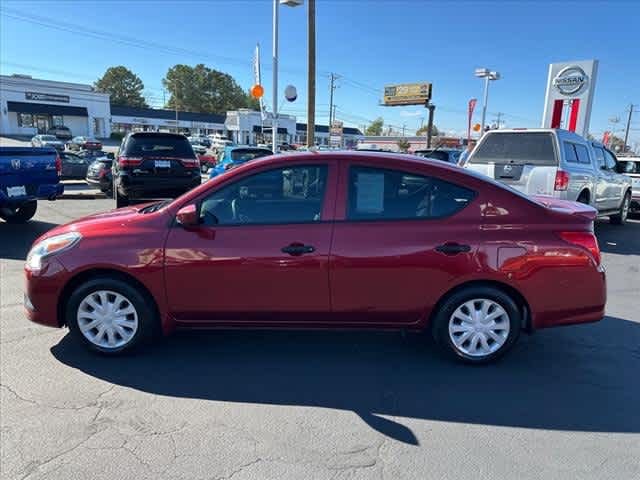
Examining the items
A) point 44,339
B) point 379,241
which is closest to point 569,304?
point 379,241

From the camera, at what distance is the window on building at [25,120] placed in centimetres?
5341

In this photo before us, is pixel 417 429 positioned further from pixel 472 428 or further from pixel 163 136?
pixel 163 136

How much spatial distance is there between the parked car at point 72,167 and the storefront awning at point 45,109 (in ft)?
136

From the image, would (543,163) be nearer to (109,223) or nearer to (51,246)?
(109,223)

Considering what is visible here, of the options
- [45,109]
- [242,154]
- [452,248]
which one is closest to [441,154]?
[242,154]

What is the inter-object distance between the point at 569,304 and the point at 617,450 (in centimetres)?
112

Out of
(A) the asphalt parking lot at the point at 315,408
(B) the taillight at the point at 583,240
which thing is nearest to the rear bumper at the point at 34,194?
(A) the asphalt parking lot at the point at 315,408

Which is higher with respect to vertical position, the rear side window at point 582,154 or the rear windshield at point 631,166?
the rear side window at point 582,154

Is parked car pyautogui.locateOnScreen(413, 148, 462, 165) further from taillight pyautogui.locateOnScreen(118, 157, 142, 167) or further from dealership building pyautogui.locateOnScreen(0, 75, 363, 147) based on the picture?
dealership building pyautogui.locateOnScreen(0, 75, 363, 147)

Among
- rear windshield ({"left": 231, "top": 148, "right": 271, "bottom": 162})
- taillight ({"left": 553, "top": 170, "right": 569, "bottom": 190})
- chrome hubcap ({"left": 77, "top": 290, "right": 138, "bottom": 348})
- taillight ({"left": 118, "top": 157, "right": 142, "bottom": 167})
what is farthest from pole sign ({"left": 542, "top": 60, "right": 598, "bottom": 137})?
chrome hubcap ({"left": 77, "top": 290, "right": 138, "bottom": 348})

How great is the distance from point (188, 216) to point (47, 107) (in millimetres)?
62414

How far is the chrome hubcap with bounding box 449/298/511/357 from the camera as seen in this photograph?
→ 3.46 m

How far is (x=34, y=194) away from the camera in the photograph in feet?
26.5

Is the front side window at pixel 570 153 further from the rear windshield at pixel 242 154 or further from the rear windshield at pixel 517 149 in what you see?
the rear windshield at pixel 242 154
